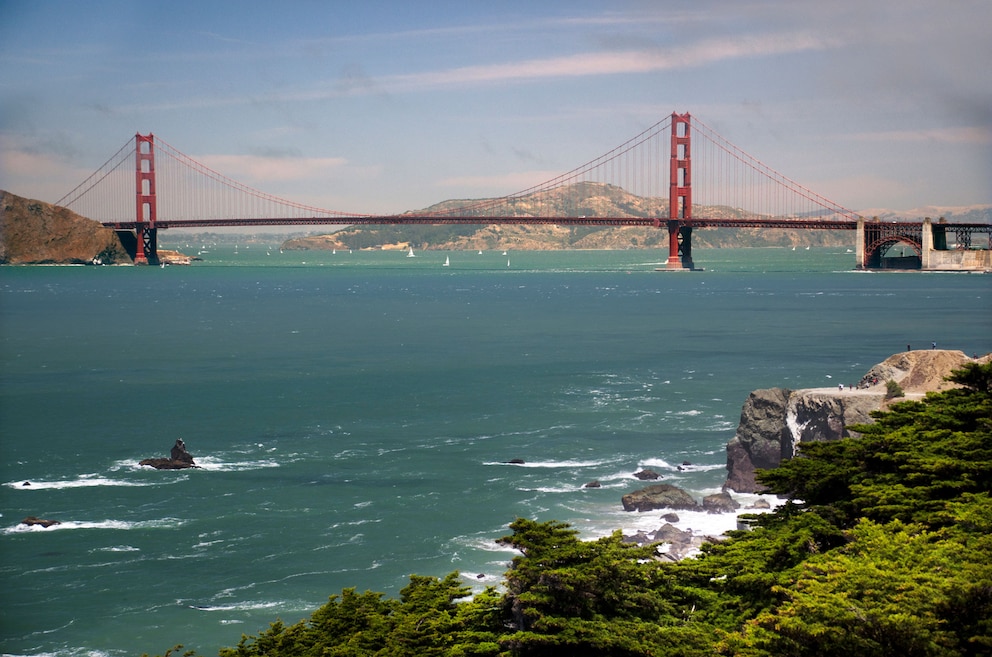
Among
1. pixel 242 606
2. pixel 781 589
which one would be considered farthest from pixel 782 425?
pixel 781 589

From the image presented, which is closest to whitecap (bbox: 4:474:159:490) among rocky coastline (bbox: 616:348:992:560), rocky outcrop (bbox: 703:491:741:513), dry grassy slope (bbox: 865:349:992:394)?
rocky coastline (bbox: 616:348:992:560)

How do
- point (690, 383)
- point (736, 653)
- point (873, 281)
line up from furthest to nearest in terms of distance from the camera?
point (873, 281), point (690, 383), point (736, 653)

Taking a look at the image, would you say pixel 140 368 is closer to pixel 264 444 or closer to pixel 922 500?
pixel 264 444

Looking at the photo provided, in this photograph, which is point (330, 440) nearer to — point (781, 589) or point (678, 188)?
point (781, 589)

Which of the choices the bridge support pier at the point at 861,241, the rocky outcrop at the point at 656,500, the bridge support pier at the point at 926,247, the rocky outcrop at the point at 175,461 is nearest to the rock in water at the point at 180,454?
the rocky outcrop at the point at 175,461

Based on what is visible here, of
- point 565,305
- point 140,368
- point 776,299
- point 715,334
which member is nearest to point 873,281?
point 776,299

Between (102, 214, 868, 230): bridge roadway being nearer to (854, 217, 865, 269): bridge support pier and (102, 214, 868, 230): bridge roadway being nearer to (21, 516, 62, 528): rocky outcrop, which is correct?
(854, 217, 865, 269): bridge support pier
